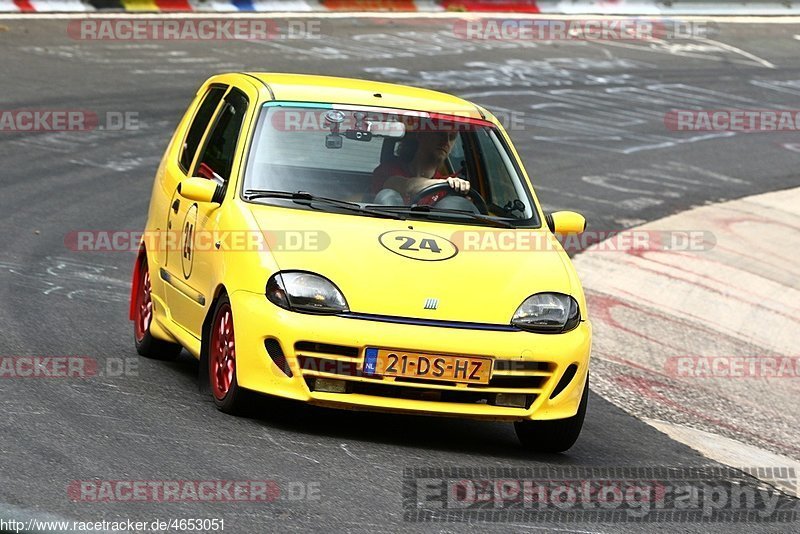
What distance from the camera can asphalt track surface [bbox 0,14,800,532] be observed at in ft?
19.7

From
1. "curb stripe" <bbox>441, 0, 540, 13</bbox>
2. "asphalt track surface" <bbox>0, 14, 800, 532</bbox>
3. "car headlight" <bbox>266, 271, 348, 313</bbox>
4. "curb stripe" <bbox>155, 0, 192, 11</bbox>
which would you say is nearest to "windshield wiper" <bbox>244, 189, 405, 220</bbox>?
"car headlight" <bbox>266, 271, 348, 313</bbox>

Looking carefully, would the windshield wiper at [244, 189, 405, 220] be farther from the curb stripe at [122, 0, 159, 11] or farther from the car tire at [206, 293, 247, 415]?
the curb stripe at [122, 0, 159, 11]

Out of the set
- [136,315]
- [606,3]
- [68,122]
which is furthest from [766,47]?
[136,315]

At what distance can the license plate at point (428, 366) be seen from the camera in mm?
6656

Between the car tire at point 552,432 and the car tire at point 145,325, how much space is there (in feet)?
7.73

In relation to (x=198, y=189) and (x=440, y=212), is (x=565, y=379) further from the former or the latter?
(x=198, y=189)

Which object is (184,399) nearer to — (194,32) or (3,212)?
(3,212)

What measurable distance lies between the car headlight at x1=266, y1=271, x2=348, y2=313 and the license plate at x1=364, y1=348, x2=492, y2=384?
0.27 m

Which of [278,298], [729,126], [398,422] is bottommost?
[729,126]

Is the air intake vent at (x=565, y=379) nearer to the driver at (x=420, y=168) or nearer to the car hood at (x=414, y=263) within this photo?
the car hood at (x=414, y=263)

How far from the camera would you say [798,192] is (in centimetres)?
1898

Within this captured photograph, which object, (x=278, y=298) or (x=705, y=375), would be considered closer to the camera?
(x=278, y=298)

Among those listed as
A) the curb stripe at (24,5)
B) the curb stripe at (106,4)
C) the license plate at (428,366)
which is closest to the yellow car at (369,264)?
the license plate at (428,366)

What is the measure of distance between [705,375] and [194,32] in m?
16.3
